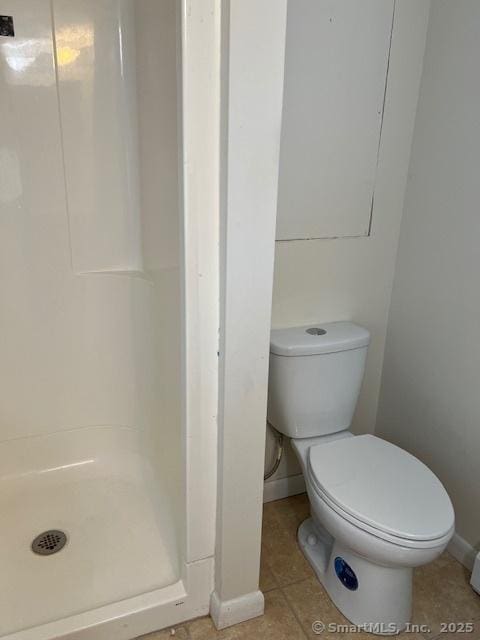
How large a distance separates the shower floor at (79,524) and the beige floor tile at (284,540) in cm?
35

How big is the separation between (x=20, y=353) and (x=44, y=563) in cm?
65

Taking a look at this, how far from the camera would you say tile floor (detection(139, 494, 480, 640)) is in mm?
1407

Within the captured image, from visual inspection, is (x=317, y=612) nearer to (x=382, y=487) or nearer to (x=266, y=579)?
(x=266, y=579)

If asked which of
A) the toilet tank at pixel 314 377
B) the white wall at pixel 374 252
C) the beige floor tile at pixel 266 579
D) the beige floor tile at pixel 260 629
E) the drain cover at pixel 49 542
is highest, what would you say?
the white wall at pixel 374 252

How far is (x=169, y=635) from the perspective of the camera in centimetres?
138

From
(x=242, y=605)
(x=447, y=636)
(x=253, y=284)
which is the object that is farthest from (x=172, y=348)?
(x=447, y=636)

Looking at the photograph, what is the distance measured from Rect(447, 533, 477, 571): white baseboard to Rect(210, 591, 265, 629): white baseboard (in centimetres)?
69

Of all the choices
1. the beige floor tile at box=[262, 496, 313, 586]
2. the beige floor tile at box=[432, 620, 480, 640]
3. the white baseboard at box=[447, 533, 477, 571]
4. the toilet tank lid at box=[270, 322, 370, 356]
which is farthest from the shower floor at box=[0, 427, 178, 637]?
the white baseboard at box=[447, 533, 477, 571]

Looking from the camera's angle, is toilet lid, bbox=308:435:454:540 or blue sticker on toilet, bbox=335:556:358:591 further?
blue sticker on toilet, bbox=335:556:358:591

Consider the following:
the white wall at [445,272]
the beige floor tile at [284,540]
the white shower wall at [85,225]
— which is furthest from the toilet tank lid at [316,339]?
the beige floor tile at [284,540]

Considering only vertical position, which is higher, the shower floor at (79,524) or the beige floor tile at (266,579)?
the shower floor at (79,524)

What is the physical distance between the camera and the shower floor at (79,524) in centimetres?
140

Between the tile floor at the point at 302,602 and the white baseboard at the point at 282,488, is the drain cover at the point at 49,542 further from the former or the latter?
the white baseboard at the point at 282,488

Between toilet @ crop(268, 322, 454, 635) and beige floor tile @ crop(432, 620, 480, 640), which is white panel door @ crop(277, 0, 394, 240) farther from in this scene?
beige floor tile @ crop(432, 620, 480, 640)
